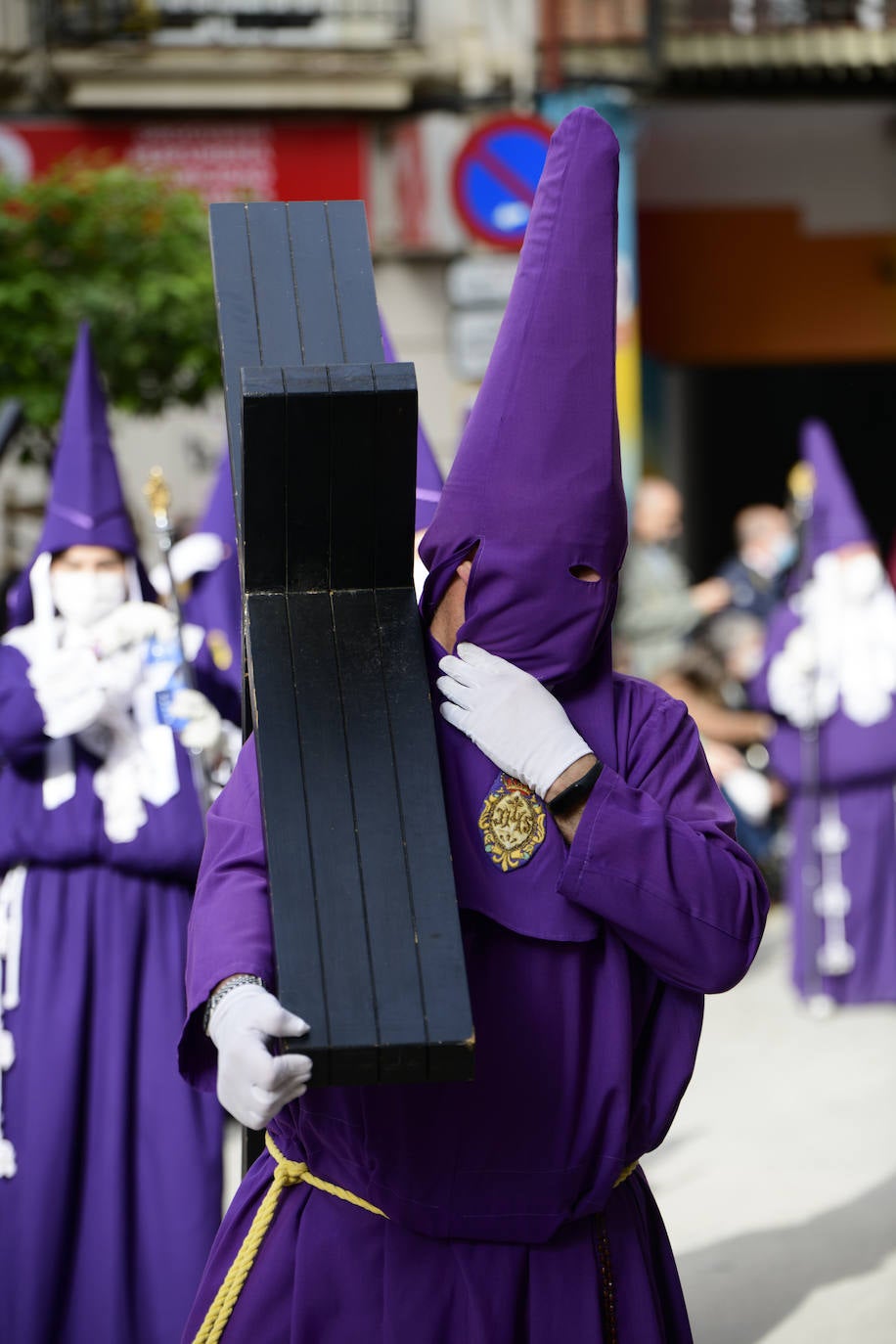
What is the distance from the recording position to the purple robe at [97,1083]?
410cm

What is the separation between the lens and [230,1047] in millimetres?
2045

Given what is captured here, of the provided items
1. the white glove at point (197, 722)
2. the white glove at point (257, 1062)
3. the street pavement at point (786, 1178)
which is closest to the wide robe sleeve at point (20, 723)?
the white glove at point (197, 722)

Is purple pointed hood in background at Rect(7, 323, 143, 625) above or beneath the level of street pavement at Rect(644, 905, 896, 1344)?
above

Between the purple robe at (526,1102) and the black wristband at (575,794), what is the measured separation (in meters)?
0.02

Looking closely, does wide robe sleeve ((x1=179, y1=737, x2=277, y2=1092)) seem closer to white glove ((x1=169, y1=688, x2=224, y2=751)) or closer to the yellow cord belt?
the yellow cord belt

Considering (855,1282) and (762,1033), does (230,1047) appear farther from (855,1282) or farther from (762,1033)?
(762,1033)

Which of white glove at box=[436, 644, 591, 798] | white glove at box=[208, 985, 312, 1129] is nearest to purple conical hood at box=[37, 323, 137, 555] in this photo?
white glove at box=[436, 644, 591, 798]

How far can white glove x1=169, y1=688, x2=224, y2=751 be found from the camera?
14.3ft

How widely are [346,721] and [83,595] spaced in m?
2.47

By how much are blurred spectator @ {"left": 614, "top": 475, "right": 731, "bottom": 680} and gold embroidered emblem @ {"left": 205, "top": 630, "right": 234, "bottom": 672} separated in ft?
13.9

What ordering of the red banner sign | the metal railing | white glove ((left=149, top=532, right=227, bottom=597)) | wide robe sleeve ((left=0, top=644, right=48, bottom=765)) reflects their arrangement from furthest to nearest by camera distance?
the metal railing < the red banner sign < white glove ((left=149, top=532, right=227, bottom=597)) < wide robe sleeve ((left=0, top=644, right=48, bottom=765))

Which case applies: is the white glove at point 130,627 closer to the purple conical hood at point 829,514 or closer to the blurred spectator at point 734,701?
the purple conical hood at point 829,514

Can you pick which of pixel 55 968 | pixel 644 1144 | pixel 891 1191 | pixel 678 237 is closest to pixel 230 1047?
pixel 644 1144

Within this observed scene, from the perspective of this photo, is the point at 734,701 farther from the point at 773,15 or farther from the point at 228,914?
the point at 773,15
